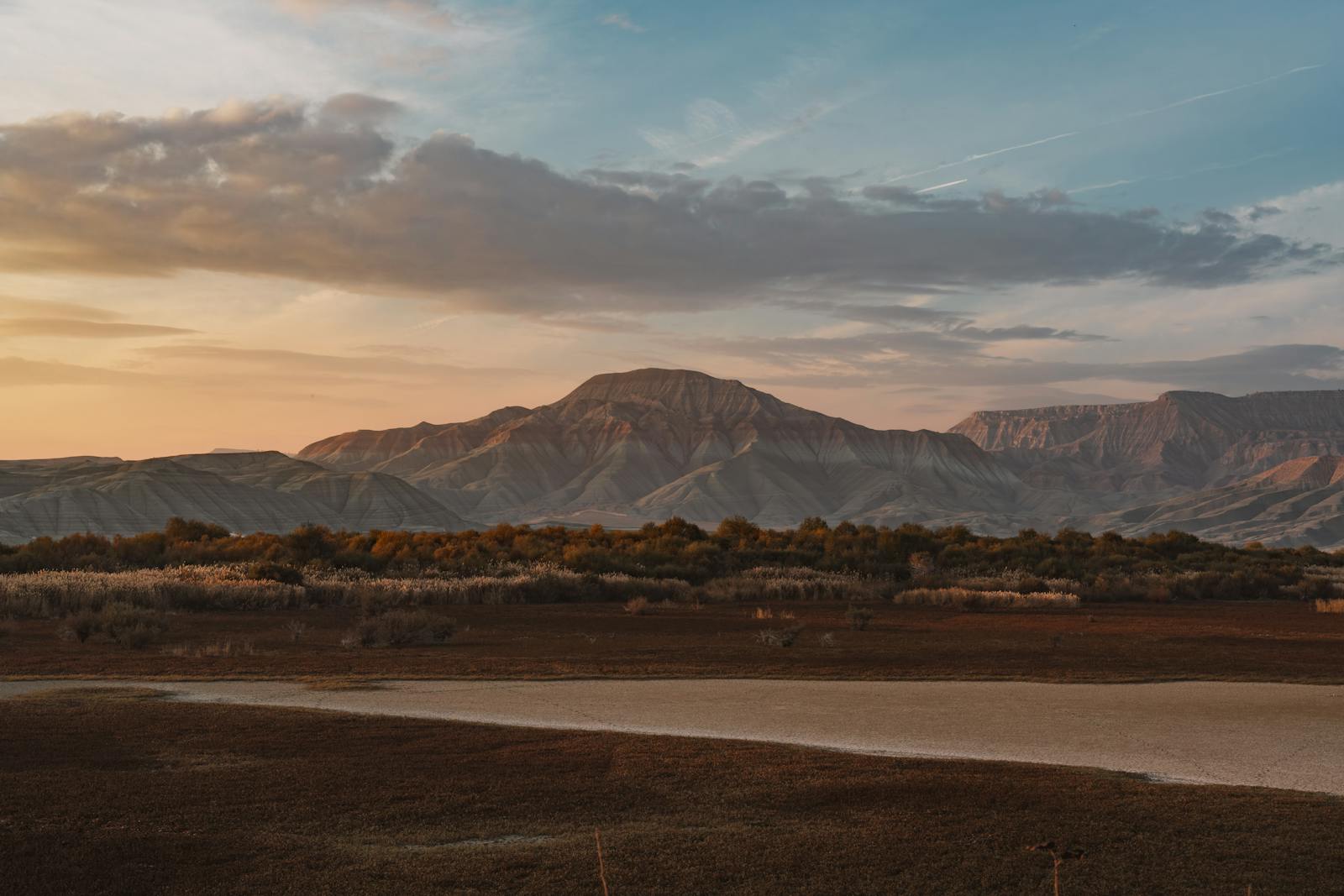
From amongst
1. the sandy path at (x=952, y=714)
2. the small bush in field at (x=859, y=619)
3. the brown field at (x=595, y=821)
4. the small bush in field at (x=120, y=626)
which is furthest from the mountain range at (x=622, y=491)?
the brown field at (x=595, y=821)

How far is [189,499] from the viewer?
99.8m

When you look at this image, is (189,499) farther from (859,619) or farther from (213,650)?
(213,650)

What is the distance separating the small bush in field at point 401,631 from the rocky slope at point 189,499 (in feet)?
230

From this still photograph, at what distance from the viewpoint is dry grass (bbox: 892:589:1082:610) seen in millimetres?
34812

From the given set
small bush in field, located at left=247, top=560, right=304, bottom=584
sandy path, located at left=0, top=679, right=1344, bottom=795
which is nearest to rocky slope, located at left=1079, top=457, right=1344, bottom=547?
small bush in field, located at left=247, top=560, right=304, bottom=584

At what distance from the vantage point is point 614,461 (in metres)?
187

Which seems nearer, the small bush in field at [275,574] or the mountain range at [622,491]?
the small bush in field at [275,574]

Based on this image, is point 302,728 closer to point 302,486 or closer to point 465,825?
point 465,825

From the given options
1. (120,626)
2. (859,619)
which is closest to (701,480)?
(859,619)

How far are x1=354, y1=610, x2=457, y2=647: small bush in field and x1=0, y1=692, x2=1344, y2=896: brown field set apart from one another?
10662mm

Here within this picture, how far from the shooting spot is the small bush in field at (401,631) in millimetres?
22938

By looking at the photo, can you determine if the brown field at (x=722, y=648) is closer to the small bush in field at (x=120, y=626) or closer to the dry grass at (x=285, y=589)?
the small bush in field at (x=120, y=626)

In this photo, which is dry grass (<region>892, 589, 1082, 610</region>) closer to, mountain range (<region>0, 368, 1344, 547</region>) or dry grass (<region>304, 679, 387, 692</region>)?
dry grass (<region>304, 679, 387, 692</region>)

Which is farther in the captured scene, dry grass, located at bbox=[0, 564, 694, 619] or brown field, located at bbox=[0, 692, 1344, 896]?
dry grass, located at bbox=[0, 564, 694, 619]
